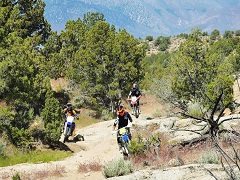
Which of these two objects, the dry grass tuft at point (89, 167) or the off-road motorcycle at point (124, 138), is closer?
the dry grass tuft at point (89, 167)

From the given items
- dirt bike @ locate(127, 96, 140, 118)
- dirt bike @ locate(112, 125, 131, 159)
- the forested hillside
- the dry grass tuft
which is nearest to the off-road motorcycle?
dirt bike @ locate(112, 125, 131, 159)

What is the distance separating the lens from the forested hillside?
720 inches

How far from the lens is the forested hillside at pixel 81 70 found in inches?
720

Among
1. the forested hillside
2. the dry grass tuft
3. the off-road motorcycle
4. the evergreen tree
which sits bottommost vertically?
the dry grass tuft

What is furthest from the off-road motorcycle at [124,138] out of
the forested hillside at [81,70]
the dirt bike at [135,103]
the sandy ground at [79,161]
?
the dirt bike at [135,103]

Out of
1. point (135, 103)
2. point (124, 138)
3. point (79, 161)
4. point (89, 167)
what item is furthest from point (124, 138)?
point (135, 103)

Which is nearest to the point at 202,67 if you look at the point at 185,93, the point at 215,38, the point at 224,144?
the point at 185,93

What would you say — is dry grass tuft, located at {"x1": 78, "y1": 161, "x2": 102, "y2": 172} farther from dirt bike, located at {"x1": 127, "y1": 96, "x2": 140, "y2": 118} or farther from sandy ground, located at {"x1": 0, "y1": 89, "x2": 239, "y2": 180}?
dirt bike, located at {"x1": 127, "y1": 96, "x2": 140, "y2": 118}

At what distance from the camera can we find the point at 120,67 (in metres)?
39.3

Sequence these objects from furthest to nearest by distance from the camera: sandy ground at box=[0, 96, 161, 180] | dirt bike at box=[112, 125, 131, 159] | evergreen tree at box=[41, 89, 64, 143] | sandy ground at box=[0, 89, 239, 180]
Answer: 1. evergreen tree at box=[41, 89, 64, 143]
2. dirt bike at box=[112, 125, 131, 159]
3. sandy ground at box=[0, 96, 161, 180]
4. sandy ground at box=[0, 89, 239, 180]

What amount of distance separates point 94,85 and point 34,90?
21472 millimetres

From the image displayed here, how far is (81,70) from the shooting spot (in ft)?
131

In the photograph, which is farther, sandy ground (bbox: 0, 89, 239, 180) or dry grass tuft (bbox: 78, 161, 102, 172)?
dry grass tuft (bbox: 78, 161, 102, 172)

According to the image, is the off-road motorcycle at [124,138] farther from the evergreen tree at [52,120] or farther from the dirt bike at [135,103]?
the dirt bike at [135,103]
